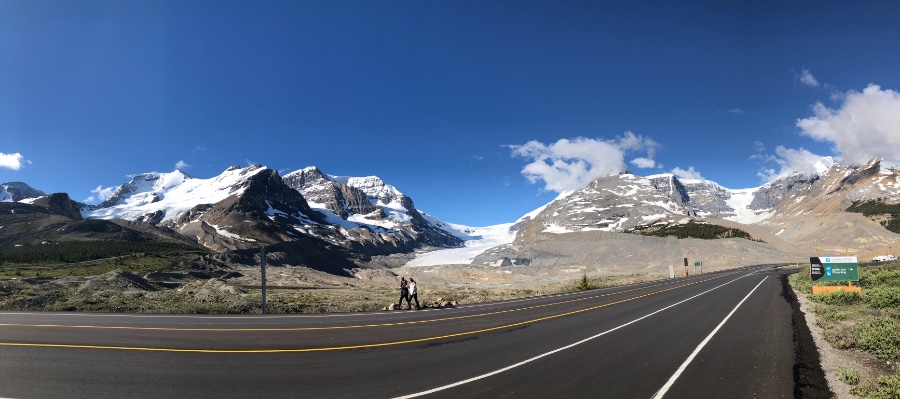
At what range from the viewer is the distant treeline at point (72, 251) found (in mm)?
101562

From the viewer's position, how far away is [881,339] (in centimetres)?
1186

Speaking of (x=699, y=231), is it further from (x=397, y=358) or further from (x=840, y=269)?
(x=397, y=358)

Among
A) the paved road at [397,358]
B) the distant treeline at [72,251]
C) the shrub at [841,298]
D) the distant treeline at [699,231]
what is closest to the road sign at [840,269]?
the shrub at [841,298]

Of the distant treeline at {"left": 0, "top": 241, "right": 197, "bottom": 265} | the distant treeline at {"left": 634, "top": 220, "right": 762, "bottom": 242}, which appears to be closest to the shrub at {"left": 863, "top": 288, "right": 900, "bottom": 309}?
the distant treeline at {"left": 634, "top": 220, "right": 762, "bottom": 242}

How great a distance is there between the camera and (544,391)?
8.41m

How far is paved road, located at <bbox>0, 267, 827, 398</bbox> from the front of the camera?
28.0 feet

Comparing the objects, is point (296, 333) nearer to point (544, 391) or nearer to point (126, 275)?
point (544, 391)

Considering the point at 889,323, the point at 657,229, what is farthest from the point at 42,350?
the point at 657,229

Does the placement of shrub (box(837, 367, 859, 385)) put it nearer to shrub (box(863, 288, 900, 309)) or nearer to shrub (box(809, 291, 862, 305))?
shrub (box(863, 288, 900, 309))

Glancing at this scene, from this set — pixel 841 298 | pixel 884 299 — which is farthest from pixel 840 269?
pixel 884 299

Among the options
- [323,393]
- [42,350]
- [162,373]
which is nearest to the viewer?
[323,393]

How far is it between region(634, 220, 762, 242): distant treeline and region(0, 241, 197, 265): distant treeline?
171 metres

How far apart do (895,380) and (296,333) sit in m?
15.6

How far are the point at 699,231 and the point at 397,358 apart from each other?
16614 centimetres
